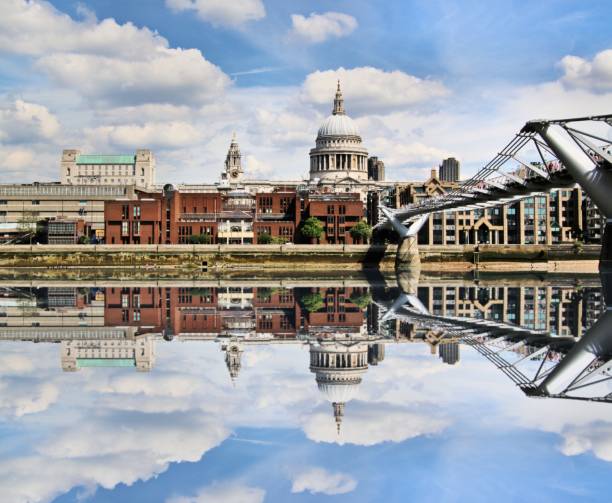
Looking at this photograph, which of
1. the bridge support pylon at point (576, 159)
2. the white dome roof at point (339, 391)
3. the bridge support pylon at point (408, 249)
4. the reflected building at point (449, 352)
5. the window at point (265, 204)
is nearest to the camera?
the white dome roof at point (339, 391)

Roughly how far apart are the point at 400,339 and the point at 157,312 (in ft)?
49.4

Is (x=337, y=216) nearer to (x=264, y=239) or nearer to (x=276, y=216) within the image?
(x=276, y=216)

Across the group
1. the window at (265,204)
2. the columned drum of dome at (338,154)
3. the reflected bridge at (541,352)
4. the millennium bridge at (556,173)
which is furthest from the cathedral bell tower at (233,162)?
the reflected bridge at (541,352)

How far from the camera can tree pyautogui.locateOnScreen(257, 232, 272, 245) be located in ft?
323

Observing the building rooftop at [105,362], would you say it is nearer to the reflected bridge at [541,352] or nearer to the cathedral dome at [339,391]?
the cathedral dome at [339,391]

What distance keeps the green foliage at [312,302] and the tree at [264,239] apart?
165 ft

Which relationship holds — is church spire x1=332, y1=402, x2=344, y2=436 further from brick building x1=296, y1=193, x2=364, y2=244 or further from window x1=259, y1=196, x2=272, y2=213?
window x1=259, y1=196, x2=272, y2=213

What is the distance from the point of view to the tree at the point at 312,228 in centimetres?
9826

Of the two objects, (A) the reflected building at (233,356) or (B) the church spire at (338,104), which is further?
(B) the church spire at (338,104)

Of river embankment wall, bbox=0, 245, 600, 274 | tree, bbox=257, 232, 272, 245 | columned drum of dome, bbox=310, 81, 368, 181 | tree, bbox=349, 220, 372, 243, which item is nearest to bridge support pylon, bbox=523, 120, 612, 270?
river embankment wall, bbox=0, 245, 600, 274

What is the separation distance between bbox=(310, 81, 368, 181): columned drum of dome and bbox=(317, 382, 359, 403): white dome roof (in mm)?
142804

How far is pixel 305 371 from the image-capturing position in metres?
18.7

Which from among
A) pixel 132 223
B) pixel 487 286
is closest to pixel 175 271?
pixel 132 223

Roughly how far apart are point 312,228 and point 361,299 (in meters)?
55.6
